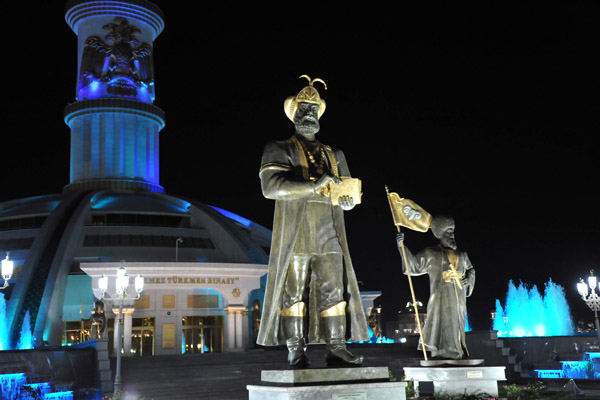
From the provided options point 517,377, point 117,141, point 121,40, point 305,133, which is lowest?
point 517,377

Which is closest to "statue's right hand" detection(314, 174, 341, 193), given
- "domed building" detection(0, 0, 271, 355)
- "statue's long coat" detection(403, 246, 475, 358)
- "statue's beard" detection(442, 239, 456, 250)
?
"statue's long coat" detection(403, 246, 475, 358)

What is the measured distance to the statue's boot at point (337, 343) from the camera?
20.6 feet

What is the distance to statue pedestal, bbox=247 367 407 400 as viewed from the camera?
5785mm

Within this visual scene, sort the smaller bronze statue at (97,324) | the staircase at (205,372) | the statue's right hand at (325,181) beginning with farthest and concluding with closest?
the smaller bronze statue at (97,324)
the staircase at (205,372)
the statue's right hand at (325,181)

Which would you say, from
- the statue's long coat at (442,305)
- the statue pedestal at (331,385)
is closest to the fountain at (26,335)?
the statue's long coat at (442,305)

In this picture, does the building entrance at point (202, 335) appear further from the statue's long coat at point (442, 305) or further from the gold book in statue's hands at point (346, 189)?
the gold book in statue's hands at point (346, 189)

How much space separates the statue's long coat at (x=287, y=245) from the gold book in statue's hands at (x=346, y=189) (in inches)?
9.6

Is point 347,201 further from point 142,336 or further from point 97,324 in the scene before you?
point 142,336

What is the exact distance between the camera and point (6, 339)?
90.6 ft

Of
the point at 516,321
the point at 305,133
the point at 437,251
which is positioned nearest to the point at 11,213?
the point at 516,321

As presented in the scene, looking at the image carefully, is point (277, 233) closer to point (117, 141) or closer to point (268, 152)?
point (268, 152)

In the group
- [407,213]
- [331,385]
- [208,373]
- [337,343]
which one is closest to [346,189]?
[337,343]

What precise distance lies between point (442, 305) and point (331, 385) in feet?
18.8

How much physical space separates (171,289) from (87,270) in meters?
3.87
